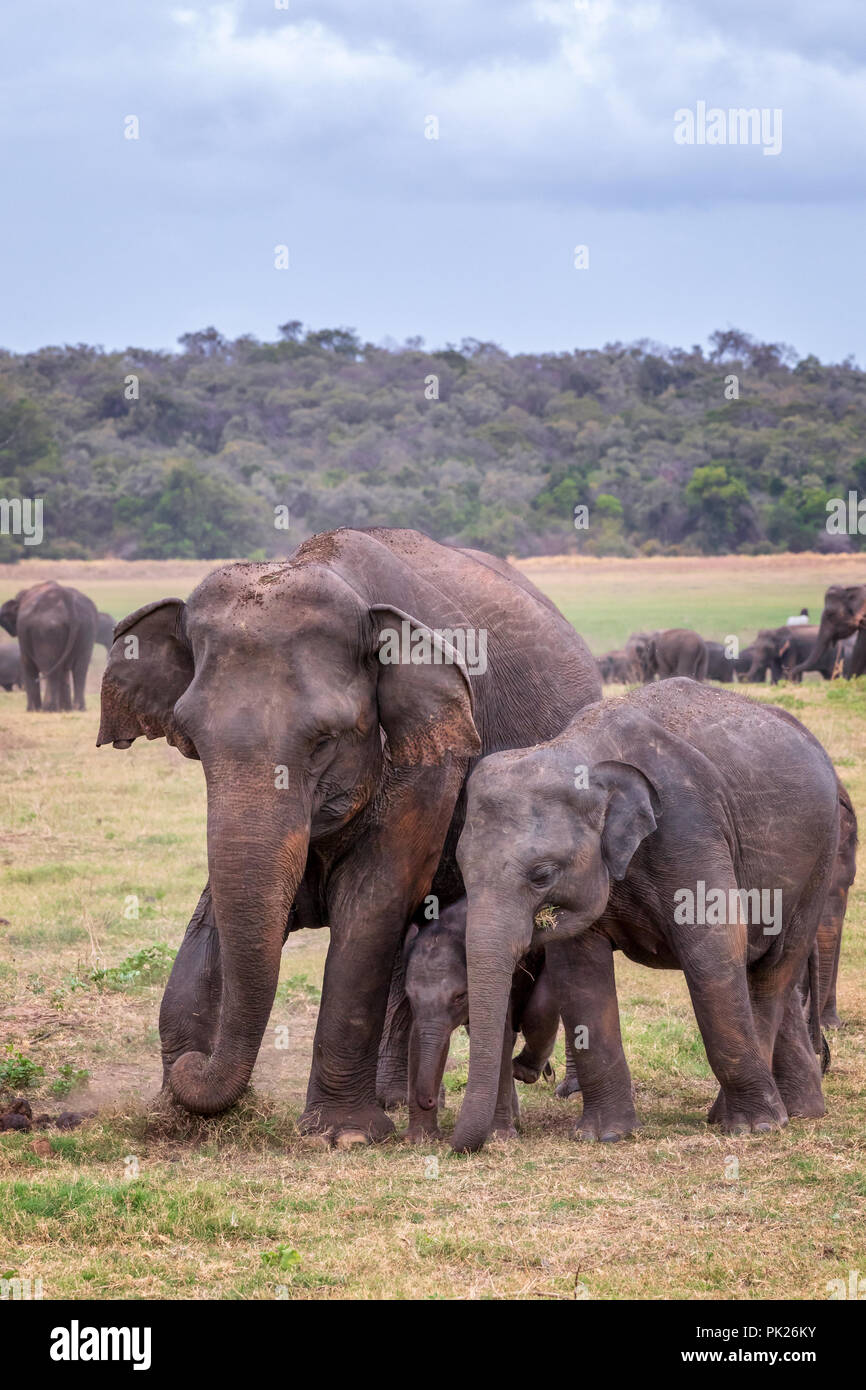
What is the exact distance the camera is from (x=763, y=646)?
33.4m

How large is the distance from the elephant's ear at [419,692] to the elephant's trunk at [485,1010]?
74 centimetres

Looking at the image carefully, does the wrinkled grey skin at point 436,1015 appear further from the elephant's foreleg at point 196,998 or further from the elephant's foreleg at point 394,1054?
the elephant's foreleg at point 196,998

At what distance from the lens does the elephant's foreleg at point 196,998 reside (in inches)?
318

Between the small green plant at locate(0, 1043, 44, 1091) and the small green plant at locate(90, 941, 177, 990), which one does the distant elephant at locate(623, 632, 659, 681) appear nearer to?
the small green plant at locate(90, 941, 177, 990)

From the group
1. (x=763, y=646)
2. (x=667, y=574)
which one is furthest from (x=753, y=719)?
(x=667, y=574)

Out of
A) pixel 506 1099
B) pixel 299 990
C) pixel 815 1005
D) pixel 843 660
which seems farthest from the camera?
pixel 843 660

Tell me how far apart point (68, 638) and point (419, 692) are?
2297cm

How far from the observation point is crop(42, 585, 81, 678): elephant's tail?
29938 millimetres

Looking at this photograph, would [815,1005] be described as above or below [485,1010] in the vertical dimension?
below

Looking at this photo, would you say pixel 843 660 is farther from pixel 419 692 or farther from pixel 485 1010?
pixel 485 1010

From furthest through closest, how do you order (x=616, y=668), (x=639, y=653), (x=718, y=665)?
(x=718, y=665) → (x=616, y=668) → (x=639, y=653)

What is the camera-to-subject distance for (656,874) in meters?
8.10

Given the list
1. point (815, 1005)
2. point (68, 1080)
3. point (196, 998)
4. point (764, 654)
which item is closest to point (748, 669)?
point (764, 654)

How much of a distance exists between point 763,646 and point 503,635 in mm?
24940
